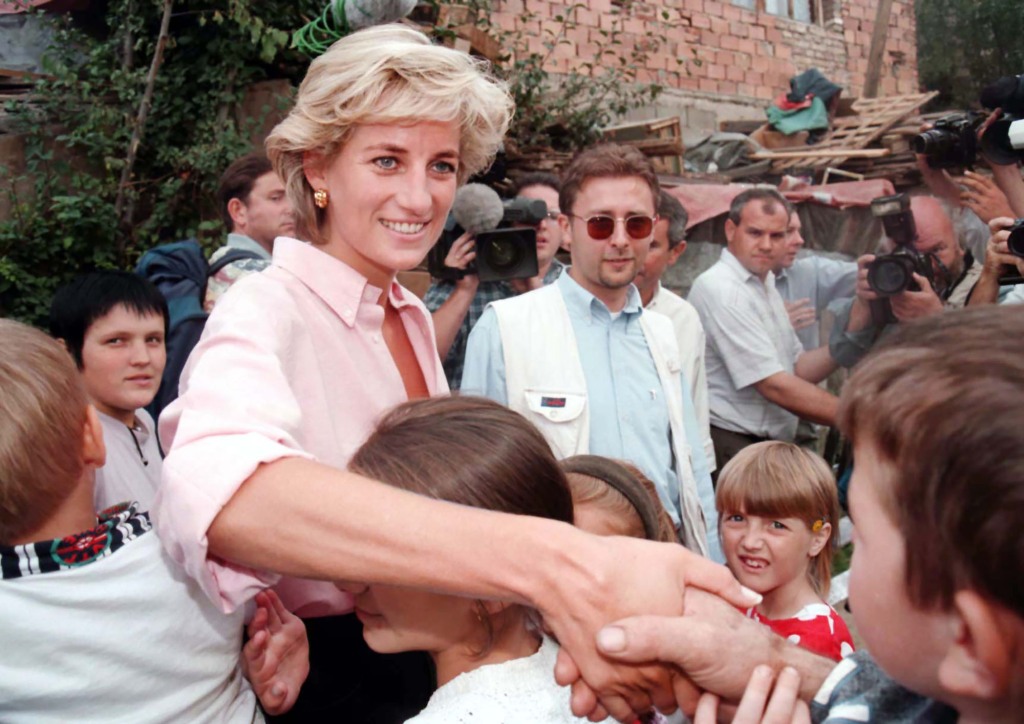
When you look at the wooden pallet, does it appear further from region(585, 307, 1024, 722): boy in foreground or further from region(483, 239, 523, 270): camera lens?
region(585, 307, 1024, 722): boy in foreground

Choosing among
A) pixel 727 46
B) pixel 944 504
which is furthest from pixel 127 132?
pixel 727 46

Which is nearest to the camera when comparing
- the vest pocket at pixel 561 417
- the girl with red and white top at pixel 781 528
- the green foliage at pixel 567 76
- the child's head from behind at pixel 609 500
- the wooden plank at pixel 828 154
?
the child's head from behind at pixel 609 500

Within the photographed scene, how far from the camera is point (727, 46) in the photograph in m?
12.4

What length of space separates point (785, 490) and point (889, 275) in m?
1.80

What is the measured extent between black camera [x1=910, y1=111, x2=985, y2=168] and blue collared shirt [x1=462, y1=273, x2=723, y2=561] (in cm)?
142

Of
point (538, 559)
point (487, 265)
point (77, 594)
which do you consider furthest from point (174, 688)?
point (487, 265)

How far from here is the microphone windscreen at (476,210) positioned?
346 cm

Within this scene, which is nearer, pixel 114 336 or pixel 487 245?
pixel 114 336

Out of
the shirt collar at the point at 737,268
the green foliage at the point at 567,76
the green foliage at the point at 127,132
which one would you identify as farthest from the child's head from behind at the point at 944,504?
the green foliage at the point at 567,76

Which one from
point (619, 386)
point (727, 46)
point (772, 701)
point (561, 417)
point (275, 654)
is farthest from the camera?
point (727, 46)

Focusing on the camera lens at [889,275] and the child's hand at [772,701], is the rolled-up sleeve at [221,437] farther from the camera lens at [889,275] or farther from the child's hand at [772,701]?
the camera lens at [889,275]

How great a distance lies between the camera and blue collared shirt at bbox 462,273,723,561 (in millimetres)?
2957

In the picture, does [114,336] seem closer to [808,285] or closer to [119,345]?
[119,345]

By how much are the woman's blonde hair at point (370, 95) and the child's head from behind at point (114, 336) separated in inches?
44.3
